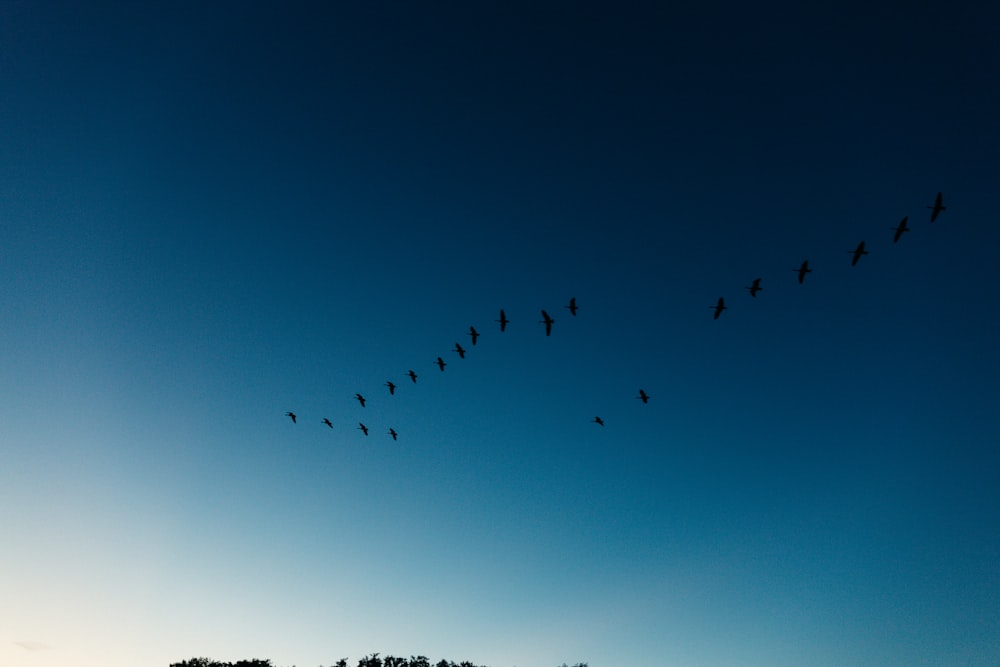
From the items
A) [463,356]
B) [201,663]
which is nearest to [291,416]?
[463,356]

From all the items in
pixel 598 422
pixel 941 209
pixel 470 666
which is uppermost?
pixel 941 209

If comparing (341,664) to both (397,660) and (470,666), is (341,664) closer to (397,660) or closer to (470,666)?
(397,660)

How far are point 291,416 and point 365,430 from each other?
7175 millimetres

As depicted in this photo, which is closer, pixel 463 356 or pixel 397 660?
pixel 463 356

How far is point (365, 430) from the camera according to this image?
4666 cm

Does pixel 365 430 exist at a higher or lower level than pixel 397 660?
higher

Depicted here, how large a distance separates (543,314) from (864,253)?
17796mm

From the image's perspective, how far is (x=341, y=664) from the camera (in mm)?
98750

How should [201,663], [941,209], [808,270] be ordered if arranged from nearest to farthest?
[941,209] → [808,270] → [201,663]

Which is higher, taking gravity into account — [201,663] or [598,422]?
[598,422]

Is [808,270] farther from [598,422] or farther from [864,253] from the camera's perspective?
[598,422]

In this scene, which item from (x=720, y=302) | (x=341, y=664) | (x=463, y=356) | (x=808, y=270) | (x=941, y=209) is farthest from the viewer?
(x=341, y=664)

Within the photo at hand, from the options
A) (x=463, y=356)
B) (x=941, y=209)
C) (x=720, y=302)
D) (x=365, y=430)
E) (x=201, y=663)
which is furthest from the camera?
(x=201, y=663)

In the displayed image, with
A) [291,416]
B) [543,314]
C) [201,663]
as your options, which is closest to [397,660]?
[201,663]
